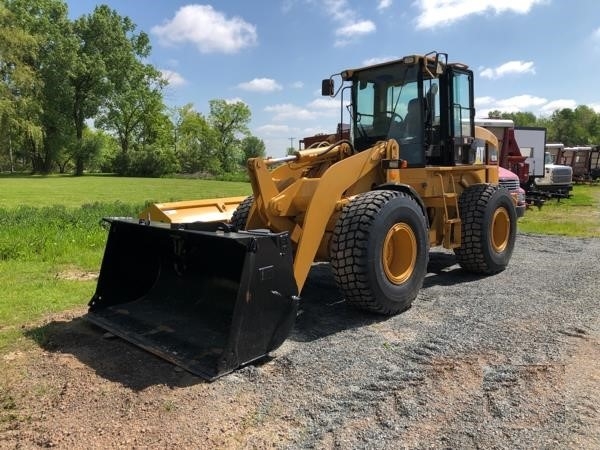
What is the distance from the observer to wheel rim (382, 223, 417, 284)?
5.41 metres

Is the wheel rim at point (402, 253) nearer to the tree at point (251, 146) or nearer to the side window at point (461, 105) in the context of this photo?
the side window at point (461, 105)

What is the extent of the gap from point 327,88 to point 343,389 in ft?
14.4

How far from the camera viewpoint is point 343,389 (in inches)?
146

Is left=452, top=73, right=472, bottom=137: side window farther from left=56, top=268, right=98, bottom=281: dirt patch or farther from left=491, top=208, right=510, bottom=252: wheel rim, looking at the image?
left=56, top=268, right=98, bottom=281: dirt patch

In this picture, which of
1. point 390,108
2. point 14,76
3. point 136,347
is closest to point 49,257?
point 136,347

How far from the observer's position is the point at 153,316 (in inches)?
194

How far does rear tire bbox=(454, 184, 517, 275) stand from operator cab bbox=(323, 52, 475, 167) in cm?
51

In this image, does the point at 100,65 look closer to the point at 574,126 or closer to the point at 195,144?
the point at 195,144

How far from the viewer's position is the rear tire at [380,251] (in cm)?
493

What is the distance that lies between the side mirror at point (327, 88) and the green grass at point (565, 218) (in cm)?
712

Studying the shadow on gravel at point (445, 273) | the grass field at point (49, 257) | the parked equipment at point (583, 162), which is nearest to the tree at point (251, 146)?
the parked equipment at point (583, 162)

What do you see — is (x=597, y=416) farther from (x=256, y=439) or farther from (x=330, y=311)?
(x=330, y=311)

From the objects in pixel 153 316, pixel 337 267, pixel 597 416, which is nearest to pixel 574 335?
pixel 597 416

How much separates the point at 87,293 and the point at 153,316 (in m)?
1.70
